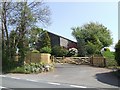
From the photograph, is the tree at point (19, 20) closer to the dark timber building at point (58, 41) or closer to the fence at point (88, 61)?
the fence at point (88, 61)

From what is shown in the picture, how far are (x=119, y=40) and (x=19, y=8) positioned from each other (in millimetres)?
12861

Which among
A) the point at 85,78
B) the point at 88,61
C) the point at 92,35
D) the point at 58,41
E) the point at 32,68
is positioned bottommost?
the point at 85,78

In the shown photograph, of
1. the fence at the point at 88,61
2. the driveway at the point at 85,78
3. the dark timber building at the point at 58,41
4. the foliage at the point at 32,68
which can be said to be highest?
the dark timber building at the point at 58,41

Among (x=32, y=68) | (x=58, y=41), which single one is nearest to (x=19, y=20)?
(x=32, y=68)

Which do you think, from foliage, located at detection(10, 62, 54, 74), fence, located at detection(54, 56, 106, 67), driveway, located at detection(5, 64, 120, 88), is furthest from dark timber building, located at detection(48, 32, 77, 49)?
driveway, located at detection(5, 64, 120, 88)

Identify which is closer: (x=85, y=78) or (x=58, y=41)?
(x=85, y=78)

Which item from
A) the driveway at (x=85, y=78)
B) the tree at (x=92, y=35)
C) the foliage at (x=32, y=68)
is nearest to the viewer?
the driveway at (x=85, y=78)

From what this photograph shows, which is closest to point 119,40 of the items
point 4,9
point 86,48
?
point 4,9

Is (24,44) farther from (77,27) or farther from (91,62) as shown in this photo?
(77,27)

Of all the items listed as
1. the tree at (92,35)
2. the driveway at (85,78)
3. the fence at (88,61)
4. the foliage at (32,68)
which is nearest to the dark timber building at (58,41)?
the tree at (92,35)

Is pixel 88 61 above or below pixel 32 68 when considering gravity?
above

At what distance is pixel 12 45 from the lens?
34.5 m

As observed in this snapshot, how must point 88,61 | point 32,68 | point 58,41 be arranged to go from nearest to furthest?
1. point 32,68
2. point 88,61
3. point 58,41

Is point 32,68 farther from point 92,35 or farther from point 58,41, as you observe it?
point 92,35
